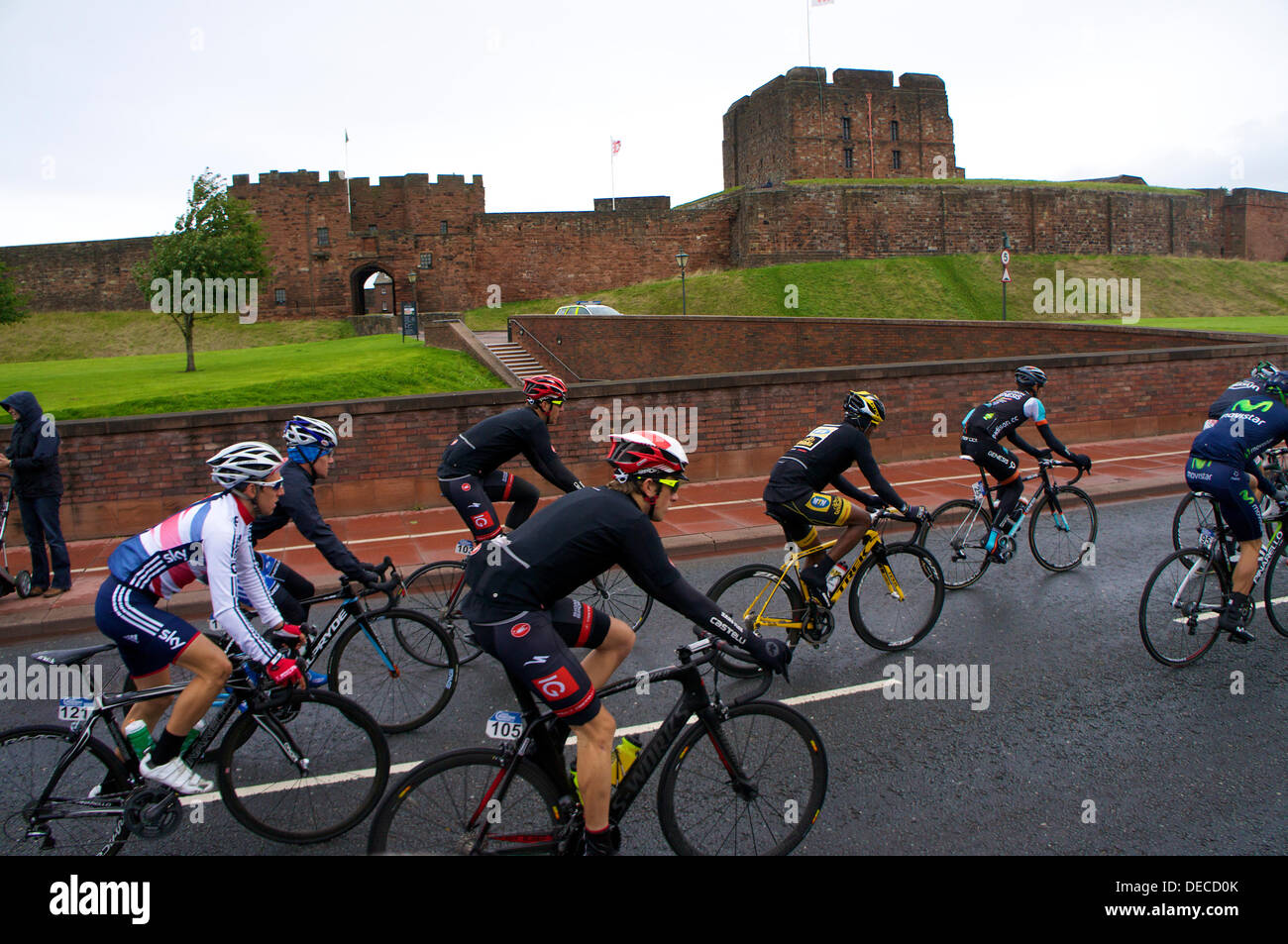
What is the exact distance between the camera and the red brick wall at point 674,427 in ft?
37.6

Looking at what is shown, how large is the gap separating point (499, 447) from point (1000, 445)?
15.2 ft

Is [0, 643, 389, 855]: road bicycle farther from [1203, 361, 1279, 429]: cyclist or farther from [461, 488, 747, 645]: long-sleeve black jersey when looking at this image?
[1203, 361, 1279, 429]: cyclist

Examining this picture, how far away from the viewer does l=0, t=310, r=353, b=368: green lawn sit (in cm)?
4619

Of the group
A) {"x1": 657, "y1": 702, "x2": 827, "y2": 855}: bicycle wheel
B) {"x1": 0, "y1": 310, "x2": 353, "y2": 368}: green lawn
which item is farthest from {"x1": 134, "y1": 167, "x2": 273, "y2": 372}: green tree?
{"x1": 657, "y1": 702, "x2": 827, "y2": 855}: bicycle wheel

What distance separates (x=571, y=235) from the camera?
180 ft

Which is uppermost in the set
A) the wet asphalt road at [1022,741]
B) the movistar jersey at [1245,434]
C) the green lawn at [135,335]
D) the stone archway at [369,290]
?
the stone archway at [369,290]

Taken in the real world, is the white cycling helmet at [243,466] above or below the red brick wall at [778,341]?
below

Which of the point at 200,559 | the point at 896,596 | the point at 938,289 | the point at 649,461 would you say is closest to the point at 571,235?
the point at 938,289

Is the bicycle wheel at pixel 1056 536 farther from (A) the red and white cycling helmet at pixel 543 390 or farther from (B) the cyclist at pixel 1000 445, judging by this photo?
(A) the red and white cycling helmet at pixel 543 390

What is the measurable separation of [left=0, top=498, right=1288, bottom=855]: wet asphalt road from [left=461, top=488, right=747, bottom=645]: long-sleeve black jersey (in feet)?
4.29

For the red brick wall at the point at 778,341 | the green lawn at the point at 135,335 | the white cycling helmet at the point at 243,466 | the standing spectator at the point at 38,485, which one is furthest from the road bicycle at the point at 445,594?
the green lawn at the point at 135,335

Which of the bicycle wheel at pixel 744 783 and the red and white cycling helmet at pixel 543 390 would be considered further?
the red and white cycling helmet at pixel 543 390

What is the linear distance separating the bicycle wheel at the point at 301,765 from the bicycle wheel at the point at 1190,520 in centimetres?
726
